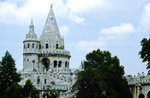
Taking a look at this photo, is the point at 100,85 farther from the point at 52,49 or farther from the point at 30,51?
the point at 52,49

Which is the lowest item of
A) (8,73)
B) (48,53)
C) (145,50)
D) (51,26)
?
(8,73)

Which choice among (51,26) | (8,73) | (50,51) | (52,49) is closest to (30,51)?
(50,51)

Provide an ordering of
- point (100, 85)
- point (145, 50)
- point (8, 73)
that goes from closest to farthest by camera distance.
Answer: point (100, 85)
point (145, 50)
point (8, 73)

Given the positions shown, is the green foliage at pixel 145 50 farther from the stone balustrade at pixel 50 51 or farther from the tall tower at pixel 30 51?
the tall tower at pixel 30 51

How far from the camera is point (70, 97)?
57062mm

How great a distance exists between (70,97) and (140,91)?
10.5 meters

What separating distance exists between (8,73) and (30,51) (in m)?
20.7

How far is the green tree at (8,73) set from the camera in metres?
57.2

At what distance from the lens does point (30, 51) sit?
78875 mm

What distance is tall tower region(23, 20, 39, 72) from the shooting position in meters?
78.3

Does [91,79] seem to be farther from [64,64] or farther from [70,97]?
[64,64]

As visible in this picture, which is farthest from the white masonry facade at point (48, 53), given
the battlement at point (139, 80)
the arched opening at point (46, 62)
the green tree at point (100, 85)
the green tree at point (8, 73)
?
the green tree at point (100, 85)

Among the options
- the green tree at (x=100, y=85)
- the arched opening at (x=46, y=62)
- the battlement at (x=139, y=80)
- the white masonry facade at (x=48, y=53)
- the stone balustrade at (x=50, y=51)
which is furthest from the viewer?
Result: the arched opening at (x=46, y=62)

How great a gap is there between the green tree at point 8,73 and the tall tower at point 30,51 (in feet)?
59.7
